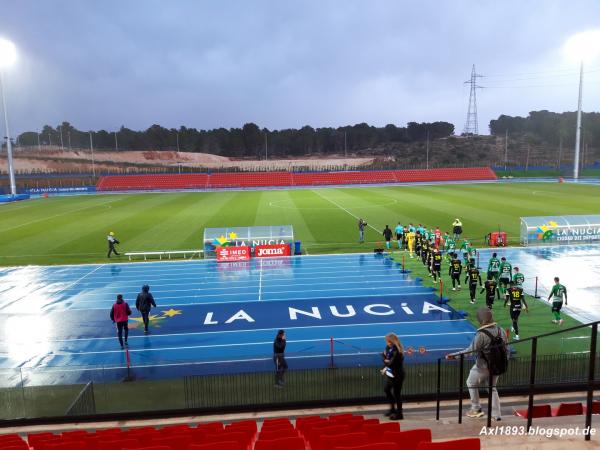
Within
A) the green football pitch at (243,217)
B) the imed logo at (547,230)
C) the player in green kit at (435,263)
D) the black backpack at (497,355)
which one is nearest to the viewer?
the black backpack at (497,355)

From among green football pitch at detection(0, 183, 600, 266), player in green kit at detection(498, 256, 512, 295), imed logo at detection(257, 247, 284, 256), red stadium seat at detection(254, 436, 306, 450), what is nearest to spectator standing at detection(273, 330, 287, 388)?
red stadium seat at detection(254, 436, 306, 450)

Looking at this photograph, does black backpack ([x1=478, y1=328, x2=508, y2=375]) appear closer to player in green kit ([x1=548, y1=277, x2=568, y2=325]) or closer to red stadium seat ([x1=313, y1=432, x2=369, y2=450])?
red stadium seat ([x1=313, y1=432, x2=369, y2=450])

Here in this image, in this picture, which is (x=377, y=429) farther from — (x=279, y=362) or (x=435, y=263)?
(x=435, y=263)

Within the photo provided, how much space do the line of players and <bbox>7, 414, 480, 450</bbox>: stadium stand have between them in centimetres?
877

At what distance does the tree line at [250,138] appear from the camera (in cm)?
14550

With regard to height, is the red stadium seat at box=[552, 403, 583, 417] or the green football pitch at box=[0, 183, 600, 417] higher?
the red stadium seat at box=[552, 403, 583, 417]

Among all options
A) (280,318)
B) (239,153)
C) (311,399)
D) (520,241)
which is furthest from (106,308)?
(239,153)

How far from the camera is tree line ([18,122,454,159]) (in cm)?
14550

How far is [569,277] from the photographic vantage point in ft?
65.1

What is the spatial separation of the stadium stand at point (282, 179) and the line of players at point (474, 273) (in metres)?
57.8

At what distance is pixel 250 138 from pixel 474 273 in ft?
480

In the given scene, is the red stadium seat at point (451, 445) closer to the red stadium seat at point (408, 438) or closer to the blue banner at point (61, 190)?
the red stadium seat at point (408, 438)

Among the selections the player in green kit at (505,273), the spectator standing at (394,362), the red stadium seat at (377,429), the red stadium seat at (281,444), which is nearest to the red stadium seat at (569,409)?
the spectator standing at (394,362)

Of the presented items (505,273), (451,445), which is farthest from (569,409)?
(505,273)
